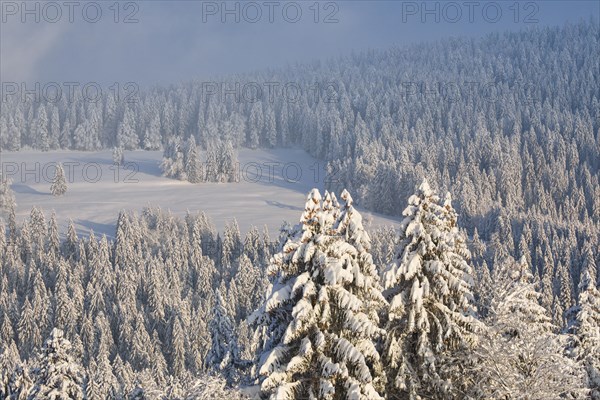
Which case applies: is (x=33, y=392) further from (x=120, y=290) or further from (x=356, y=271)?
(x=120, y=290)

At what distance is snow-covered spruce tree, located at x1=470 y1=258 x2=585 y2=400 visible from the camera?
70.2 feet

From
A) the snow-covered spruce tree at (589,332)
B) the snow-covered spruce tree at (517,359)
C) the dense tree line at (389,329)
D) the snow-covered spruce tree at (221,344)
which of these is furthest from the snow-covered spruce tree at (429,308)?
the snow-covered spruce tree at (221,344)

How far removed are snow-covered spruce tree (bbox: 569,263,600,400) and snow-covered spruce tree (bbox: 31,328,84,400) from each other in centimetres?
2340

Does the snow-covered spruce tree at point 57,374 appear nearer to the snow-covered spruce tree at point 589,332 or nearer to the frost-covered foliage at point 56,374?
the frost-covered foliage at point 56,374

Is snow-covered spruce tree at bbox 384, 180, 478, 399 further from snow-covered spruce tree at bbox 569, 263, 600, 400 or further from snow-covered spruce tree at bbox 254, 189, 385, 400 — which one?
snow-covered spruce tree at bbox 569, 263, 600, 400

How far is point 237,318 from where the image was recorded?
107750 mm

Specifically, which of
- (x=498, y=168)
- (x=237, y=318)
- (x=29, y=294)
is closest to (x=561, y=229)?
(x=498, y=168)

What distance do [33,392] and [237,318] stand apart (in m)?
75.1

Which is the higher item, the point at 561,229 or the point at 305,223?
the point at 305,223

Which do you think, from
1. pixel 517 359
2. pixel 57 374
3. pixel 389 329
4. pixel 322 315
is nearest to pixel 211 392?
pixel 322 315

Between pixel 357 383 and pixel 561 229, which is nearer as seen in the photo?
pixel 357 383

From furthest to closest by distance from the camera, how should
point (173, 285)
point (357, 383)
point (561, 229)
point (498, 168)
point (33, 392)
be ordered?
point (498, 168)
point (561, 229)
point (173, 285)
point (33, 392)
point (357, 383)

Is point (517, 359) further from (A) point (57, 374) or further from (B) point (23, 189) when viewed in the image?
(B) point (23, 189)

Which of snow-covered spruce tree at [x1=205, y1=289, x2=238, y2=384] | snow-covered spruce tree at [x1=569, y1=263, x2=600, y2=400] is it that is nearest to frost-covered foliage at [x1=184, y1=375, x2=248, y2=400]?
snow-covered spruce tree at [x1=205, y1=289, x2=238, y2=384]
